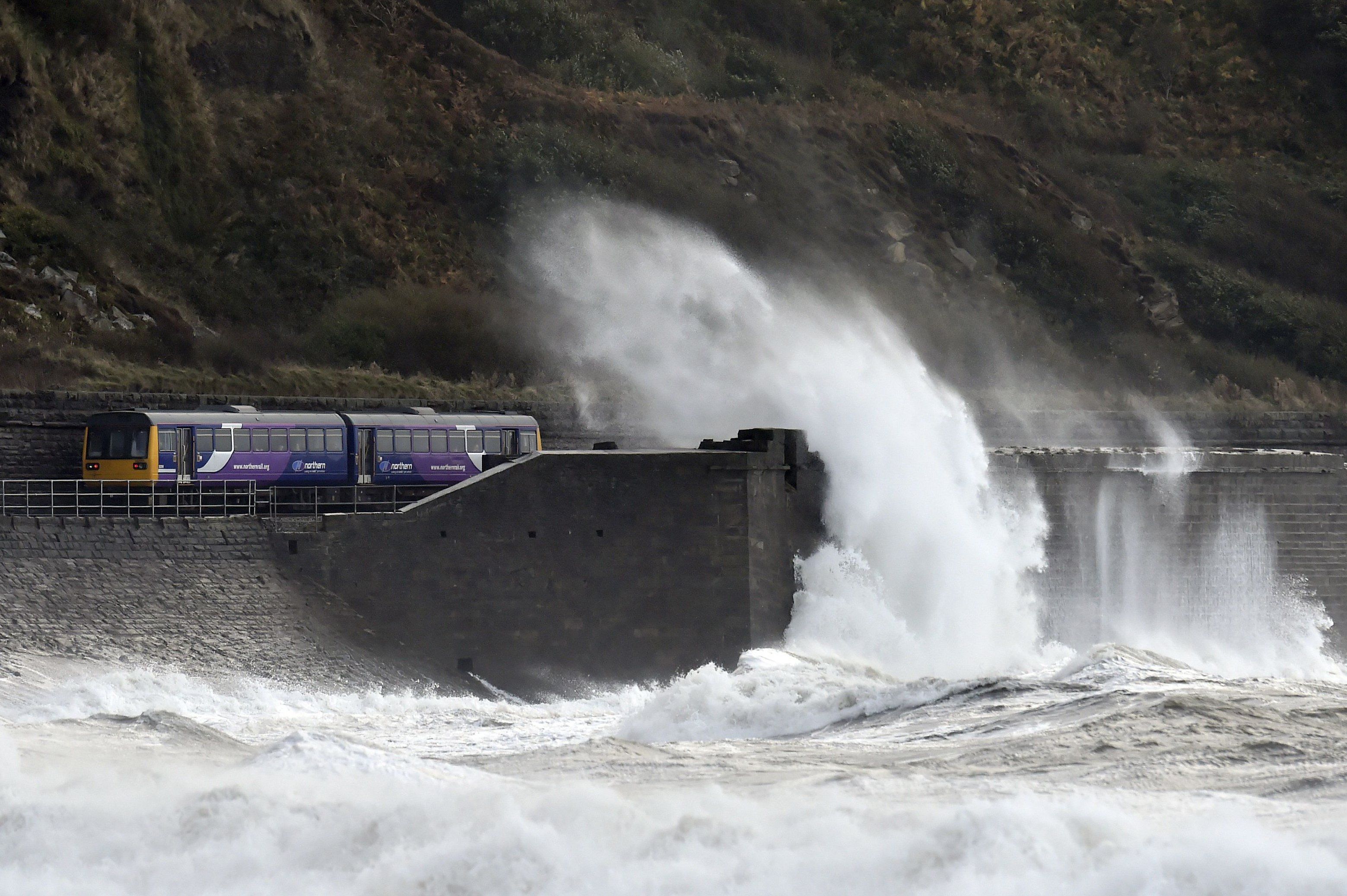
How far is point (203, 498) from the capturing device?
24812mm

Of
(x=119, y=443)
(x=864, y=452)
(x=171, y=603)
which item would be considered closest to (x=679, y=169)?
(x=864, y=452)

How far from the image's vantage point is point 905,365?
29250mm

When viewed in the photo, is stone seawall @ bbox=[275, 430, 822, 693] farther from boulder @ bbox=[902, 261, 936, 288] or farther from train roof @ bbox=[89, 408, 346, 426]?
boulder @ bbox=[902, 261, 936, 288]

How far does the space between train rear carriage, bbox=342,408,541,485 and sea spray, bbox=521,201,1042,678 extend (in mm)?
4102

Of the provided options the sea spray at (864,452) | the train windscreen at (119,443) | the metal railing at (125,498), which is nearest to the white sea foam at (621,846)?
Answer: the metal railing at (125,498)

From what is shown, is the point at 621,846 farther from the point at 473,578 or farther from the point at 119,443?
the point at 119,443

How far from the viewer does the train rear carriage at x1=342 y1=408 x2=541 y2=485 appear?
86.4 feet

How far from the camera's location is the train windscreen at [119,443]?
2441cm

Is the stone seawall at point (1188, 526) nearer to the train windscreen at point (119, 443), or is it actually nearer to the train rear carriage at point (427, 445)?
the train rear carriage at point (427, 445)

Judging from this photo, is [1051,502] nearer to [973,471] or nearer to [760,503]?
[973,471]

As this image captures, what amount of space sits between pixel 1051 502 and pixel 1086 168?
25877 mm

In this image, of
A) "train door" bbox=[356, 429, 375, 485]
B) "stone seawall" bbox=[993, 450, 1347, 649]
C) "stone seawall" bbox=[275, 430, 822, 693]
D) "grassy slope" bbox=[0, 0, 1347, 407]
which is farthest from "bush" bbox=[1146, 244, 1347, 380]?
"train door" bbox=[356, 429, 375, 485]

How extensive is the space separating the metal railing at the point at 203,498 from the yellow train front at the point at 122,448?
148mm

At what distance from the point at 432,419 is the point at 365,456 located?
120 centimetres
